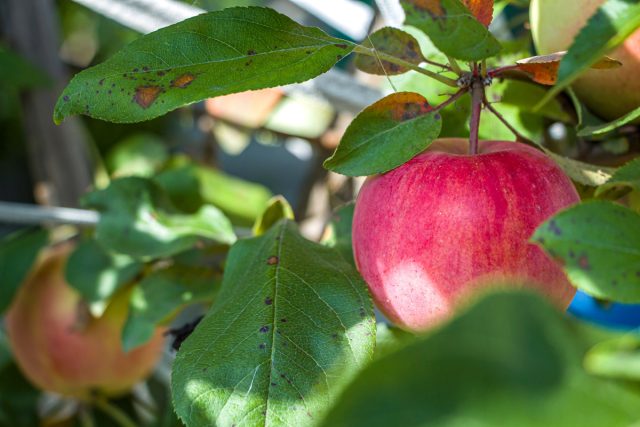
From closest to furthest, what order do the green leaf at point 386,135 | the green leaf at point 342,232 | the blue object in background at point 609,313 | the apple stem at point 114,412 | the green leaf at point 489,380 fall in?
the green leaf at point 489,380 → the green leaf at point 386,135 → the green leaf at point 342,232 → the blue object in background at point 609,313 → the apple stem at point 114,412

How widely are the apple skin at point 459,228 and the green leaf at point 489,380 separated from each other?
19cm

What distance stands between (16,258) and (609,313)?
0.62 meters

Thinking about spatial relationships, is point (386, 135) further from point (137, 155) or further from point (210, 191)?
point (137, 155)

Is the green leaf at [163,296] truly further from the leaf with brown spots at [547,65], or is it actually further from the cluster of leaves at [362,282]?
the leaf with brown spots at [547,65]

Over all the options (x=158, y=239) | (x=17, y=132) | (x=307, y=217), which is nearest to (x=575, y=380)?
(x=158, y=239)

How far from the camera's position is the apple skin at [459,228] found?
14.9 inches

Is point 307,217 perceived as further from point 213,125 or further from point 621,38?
point 621,38

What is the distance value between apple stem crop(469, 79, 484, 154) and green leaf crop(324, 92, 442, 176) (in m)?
0.02

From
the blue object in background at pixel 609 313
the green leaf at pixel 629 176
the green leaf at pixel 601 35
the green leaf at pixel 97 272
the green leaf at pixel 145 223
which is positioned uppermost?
the green leaf at pixel 601 35

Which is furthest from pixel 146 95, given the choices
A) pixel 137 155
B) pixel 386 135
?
pixel 137 155

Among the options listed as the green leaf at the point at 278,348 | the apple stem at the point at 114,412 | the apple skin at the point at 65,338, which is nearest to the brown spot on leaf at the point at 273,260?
the green leaf at the point at 278,348

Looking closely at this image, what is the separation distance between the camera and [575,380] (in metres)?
0.18

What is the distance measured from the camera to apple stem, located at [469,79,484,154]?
41 cm

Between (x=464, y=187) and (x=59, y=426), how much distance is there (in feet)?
2.72
